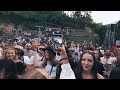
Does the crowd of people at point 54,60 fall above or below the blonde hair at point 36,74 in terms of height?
above

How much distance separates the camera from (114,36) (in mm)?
3350

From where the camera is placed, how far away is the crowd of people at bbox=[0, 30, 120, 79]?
10.9 feet

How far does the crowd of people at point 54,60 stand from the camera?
331cm

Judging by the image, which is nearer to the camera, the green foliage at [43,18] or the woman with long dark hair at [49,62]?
the woman with long dark hair at [49,62]

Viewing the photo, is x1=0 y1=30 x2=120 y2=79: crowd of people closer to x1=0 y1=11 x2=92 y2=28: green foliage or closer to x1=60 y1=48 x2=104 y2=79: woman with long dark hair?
x1=60 y1=48 x2=104 y2=79: woman with long dark hair

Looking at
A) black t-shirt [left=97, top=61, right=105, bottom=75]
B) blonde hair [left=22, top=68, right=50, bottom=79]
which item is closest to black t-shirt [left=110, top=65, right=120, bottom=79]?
black t-shirt [left=97, top=61, right=105, bottom=75]

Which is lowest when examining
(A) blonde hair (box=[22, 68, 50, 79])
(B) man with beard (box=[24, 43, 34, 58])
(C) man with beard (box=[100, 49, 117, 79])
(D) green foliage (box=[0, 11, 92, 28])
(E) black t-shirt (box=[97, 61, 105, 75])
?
(A) blonde hair (box=[22, 68, 50, 79])

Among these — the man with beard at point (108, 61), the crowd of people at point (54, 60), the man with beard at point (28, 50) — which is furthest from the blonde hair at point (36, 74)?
the man with beard at point (108, 61)

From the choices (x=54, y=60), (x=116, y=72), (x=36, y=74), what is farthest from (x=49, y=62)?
(x=116, y=72)

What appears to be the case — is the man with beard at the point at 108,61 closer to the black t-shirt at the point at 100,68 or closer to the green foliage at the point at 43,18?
the black t-shirt at the point at 100,68
